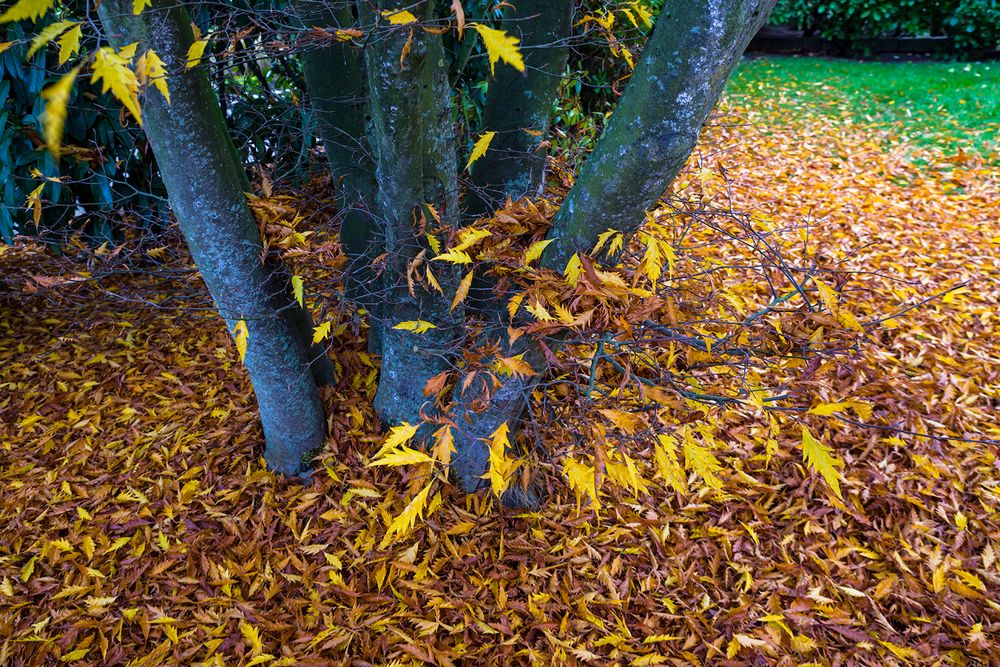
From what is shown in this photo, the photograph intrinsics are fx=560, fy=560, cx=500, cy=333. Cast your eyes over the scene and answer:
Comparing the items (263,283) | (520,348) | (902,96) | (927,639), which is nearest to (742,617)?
(927,639)

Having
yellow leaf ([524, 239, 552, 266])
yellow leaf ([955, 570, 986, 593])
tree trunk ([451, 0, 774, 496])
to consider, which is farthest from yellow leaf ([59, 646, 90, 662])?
yellow leaf ([955, 570, 986, 593])

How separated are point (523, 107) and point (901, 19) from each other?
27.3ft

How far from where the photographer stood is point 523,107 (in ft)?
6.88

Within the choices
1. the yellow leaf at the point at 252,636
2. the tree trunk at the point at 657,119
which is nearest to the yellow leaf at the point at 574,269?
the tree trunk at the point at 657,119

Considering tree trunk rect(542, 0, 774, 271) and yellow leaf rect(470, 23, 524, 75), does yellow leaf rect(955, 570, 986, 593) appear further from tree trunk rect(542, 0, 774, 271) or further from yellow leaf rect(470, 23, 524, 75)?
yellow leaf rect(470, 23, 524, 75)

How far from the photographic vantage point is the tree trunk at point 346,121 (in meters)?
1.96

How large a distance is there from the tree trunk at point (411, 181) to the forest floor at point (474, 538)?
50 centimetres

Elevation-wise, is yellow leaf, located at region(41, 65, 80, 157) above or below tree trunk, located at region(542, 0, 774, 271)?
above

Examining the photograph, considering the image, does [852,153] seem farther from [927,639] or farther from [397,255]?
[397,255]

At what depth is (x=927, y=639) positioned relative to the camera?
1.80m

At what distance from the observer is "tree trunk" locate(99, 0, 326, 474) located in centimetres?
146

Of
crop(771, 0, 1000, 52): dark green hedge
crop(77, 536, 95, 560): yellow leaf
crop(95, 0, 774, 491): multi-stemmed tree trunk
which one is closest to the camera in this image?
crop(95, 0, 774, 491): multi-stemmed tree trunk

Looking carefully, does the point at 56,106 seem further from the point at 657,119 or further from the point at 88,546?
the point at 88,546

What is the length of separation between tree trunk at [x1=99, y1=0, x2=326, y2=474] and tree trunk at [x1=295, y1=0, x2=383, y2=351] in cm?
33
